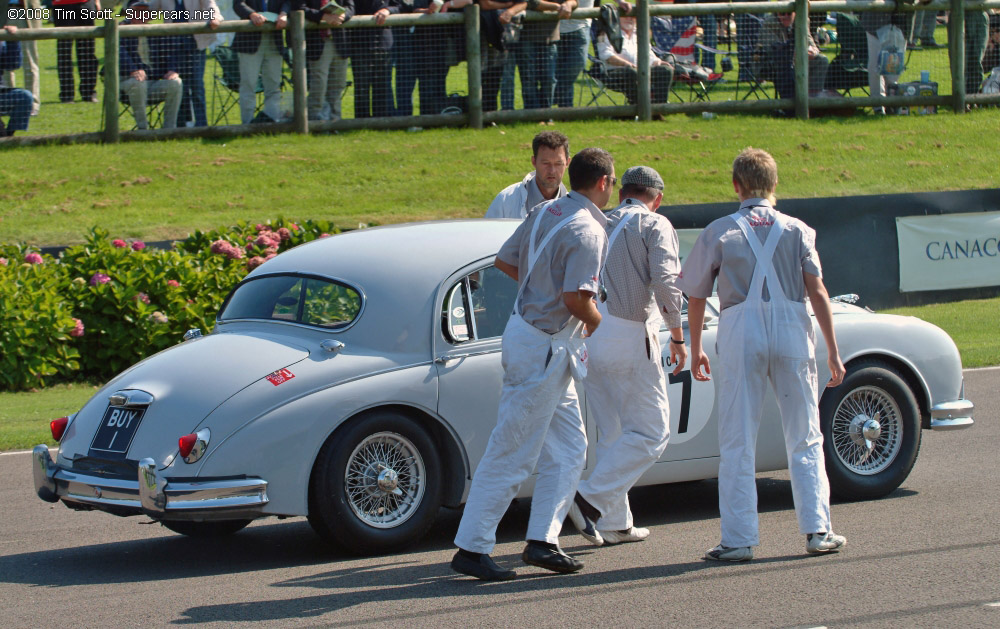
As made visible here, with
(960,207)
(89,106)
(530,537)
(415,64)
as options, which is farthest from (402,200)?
(530,537)

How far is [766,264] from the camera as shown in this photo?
19.6 feet

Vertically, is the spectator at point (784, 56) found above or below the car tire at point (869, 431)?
above

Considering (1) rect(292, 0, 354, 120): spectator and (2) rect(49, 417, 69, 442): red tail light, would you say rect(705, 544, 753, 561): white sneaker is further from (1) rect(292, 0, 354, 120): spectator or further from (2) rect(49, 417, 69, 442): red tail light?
(1) rect(292, 0, 354, 120): spectator

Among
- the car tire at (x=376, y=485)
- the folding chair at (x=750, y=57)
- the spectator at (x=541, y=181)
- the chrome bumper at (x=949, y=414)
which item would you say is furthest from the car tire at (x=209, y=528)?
the folding chair at (x=750, y=57)

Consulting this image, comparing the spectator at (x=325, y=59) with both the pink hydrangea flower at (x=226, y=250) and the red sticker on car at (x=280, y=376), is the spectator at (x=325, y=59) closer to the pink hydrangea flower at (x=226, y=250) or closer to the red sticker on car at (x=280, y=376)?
the pink hydrangea flower at (x=226, y=250)

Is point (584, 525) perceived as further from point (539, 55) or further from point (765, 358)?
point (539, 55)

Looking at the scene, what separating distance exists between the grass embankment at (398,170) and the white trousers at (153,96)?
364 millimetres

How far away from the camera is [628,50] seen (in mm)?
18719

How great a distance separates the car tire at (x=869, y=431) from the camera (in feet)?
23.6

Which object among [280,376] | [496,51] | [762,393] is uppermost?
[496,51]

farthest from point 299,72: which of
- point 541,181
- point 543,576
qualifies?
point 543,576

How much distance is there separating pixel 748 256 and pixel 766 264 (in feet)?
0.30

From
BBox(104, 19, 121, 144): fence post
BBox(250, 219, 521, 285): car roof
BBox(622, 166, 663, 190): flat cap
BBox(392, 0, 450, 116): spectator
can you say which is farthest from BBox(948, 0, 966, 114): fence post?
BBox(622, 166, 663, 190): flat cap

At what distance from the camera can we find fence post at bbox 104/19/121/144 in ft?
53.0
